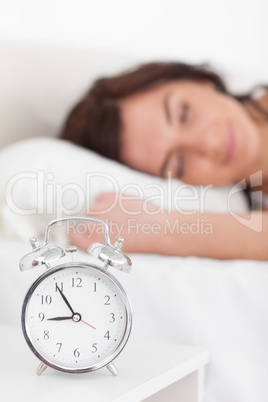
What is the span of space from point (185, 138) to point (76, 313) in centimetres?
101

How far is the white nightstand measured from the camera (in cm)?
99

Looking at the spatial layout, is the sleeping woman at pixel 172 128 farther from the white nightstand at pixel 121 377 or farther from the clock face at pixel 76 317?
the clock face at pixel 76 317

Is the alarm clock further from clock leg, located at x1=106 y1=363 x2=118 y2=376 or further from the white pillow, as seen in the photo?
the white pillow

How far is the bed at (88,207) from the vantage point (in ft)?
4.33

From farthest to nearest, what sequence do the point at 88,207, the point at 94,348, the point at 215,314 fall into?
the point at 88,207 → the point at 215,314 → the point at 94,348

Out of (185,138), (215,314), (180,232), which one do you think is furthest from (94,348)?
(185,138)

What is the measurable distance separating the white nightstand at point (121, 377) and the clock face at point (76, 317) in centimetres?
4

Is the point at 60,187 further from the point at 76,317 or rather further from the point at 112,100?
the point at 76,317

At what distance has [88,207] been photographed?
5.57 feet

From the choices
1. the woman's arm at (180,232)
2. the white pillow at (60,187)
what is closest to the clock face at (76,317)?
the woman's arm at (180,232)

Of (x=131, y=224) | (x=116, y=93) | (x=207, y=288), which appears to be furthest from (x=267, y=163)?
(x=207, y=288)

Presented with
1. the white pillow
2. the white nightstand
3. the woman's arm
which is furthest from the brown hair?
the white nightstand

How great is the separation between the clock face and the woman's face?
95cm

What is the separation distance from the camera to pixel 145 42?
7.24 ft
